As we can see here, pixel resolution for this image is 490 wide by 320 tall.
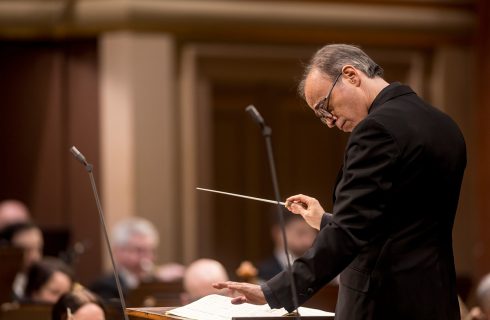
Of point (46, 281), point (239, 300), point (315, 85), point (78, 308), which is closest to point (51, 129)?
point (46, 281)

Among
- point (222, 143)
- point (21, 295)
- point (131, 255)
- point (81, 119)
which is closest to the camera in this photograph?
point (21, 295)

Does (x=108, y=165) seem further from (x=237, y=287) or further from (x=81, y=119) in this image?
(x=237, y=287)

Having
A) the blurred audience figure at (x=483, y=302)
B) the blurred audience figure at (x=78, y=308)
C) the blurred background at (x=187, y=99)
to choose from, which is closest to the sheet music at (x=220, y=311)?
the blurred audience figure at (x=78, y=308)

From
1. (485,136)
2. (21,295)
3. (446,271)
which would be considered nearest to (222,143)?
(485,136)

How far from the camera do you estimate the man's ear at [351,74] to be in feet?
11.1

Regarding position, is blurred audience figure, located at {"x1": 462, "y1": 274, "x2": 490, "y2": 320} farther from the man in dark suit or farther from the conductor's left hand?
the conductor's left hand

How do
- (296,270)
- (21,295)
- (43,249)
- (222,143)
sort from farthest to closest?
1. (222,143)
2. (43,249)
3. (21,295)
4. (296,270)

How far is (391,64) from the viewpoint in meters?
10.0

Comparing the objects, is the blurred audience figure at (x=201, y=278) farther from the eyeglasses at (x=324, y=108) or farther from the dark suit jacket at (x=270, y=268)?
the eyeglasses at (x=324, y=108)

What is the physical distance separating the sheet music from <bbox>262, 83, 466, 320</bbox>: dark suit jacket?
0.26 meters

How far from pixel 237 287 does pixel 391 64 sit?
706 centimetres

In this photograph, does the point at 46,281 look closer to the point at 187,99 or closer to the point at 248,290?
the point at 187,99

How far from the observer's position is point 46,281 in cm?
683

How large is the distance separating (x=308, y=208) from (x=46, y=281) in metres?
3.67
